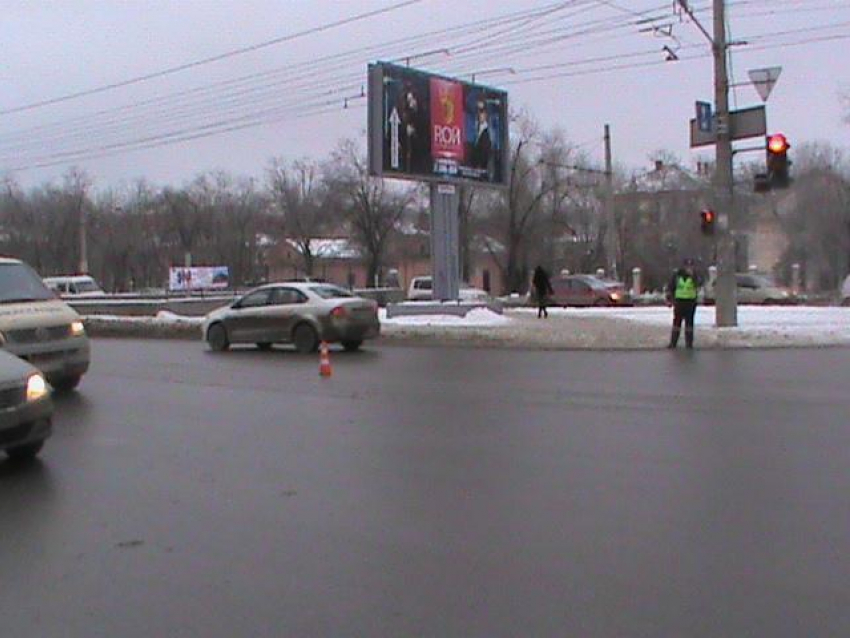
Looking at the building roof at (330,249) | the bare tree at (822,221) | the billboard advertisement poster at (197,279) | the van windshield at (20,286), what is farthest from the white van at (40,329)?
the building roof at (330,249)

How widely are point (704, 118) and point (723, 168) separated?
4.01ft

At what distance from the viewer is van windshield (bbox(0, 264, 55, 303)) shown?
48.5ft

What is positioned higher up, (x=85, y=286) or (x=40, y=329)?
(x=85, y=286)

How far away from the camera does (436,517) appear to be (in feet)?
23.3

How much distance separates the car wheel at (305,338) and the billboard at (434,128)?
8086mm

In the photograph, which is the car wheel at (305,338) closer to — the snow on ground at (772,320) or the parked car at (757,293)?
the snow on ground at (772,320)

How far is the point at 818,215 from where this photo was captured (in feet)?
234

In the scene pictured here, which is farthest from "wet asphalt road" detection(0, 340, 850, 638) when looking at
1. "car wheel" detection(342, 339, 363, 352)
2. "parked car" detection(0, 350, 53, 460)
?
"car wheel" detection(342, 339, 363, 352)

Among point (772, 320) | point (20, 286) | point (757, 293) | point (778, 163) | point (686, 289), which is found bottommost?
point (772, 320)

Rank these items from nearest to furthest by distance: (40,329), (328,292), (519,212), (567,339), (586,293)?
1. (40,329)
2. (328,292)
3. (567,339)
4. (586,293)
5. (519,212)

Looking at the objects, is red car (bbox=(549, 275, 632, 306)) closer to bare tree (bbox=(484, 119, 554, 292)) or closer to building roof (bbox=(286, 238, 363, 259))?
bare tree (bbox=(484, 119, 554, 292))

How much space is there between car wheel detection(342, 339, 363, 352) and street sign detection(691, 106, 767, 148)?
909cm

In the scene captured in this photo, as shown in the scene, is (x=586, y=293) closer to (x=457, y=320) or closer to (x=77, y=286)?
(x=457, y=320)

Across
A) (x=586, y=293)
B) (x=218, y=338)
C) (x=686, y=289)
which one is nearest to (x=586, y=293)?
(x=586, y=293)
